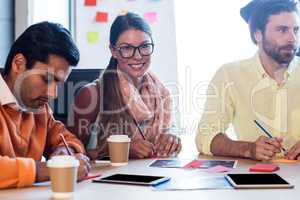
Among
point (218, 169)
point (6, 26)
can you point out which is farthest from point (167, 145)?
point (6, 26)

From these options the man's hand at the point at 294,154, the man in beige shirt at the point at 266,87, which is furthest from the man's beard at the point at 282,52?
the man's hand at the point at 294,154

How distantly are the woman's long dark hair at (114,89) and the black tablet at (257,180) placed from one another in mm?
712

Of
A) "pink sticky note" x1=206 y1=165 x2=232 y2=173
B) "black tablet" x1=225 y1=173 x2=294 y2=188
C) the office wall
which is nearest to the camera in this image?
"black tablet" x1=225 y1=173 x2=294 y2=188

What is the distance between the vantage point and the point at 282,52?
2064mm

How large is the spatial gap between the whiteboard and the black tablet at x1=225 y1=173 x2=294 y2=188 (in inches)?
56.9

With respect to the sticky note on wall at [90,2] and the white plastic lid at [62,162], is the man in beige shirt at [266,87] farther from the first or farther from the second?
the sticky note on wall at [90,2]

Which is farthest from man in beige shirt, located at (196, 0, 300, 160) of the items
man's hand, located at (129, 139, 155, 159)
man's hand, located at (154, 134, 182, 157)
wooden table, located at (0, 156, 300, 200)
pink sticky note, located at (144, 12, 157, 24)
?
pink sticky note, located at (144, 12, 157, 24)

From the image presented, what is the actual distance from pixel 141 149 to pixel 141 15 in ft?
3.97

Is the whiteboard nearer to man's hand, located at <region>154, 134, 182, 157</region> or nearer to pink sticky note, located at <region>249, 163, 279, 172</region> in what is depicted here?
man's hand, located at <region>154, 134, 182, 157</region>

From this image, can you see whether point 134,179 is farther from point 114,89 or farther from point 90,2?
point 90,2

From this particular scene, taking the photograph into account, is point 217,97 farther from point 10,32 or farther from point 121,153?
point 10,32

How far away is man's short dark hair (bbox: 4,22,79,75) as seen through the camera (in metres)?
1.54

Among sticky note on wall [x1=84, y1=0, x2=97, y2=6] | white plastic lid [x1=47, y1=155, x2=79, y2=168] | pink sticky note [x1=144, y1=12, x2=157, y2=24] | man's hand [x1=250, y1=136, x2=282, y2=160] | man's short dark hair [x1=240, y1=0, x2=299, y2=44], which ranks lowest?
man's hand [x1=250, y1=136, x2=282, y2=160]

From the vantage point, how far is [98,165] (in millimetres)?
1652
